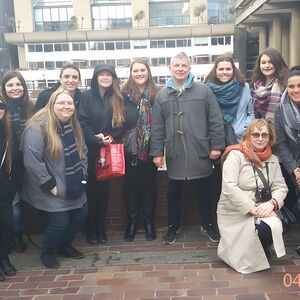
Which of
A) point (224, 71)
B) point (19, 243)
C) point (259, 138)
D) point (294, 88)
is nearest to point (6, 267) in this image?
point (19, 243)

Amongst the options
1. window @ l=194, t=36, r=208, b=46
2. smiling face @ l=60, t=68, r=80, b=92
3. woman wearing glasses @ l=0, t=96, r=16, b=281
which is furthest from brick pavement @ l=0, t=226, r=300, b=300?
window @ l=194, t=36, r=208, b=46

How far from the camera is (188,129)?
13.1 feet

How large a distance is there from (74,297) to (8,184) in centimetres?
106

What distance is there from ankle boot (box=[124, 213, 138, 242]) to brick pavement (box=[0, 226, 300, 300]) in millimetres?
131

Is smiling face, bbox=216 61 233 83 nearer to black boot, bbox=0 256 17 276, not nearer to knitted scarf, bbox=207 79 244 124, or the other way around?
knitted scarf, bbox=207 79 244 124

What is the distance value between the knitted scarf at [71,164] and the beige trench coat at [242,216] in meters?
1.24

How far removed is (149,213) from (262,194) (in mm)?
1246

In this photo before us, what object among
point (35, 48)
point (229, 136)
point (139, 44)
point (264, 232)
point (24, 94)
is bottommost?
point (264, 232)

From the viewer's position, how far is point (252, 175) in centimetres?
366

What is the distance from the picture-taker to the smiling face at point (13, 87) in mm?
4031

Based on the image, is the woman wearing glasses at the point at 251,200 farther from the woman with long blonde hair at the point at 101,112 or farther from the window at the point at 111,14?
the window at the point at 111,14

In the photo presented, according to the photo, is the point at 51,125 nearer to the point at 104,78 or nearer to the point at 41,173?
the point at 41,173
